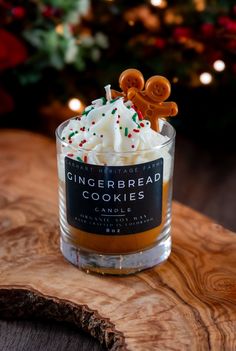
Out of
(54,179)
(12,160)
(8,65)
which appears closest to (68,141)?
(54,179)

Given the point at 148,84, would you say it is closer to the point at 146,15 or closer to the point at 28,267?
the point at 28,267

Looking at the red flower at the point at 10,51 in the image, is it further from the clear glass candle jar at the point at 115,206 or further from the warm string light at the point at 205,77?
the clear glass candle jar at the point at 115,206

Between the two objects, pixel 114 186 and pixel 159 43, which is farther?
pixel 159 43

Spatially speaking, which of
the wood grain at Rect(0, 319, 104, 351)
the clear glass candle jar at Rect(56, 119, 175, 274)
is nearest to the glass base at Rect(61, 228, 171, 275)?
the clear glass candle jar at Rect(56, 119, 175, 274)

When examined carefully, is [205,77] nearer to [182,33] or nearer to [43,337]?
[182,33]

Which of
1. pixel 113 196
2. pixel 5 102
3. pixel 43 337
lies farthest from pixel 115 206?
pixel 5 102

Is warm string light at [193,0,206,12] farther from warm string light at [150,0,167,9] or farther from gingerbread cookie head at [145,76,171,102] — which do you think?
gingerbread cookie head at [145,76,171,102]
